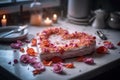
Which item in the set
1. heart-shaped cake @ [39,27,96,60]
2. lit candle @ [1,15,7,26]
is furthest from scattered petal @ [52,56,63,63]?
lit candle @ [1,15,7,26]

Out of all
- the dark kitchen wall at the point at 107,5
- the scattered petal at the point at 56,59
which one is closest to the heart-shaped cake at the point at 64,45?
the scattered petal at the point at 56,59

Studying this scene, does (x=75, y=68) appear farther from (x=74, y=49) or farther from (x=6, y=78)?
(x=6, y=78)

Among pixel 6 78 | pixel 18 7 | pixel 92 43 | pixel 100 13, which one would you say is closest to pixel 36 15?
pixel 18 7

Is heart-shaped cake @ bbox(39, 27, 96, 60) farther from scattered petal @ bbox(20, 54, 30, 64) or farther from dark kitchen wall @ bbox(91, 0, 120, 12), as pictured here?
dark kitchen wall @ bbox(91, 0, 120, 12)

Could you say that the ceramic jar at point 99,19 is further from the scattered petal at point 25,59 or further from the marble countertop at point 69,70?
the scattered petal at point 25,59

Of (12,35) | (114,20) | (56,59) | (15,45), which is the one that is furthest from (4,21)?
(114,20)

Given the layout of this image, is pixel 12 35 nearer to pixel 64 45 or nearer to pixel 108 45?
pixel 64 45
